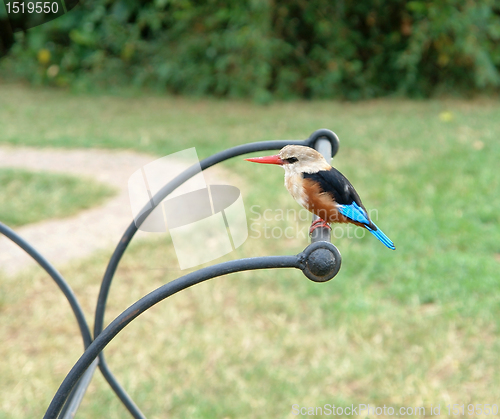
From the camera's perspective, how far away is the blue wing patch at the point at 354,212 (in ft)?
3.82

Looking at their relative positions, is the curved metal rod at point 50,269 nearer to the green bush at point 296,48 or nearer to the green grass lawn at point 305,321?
the green grass lawn at point 305,321

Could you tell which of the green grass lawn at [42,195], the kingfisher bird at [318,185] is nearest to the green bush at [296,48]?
the green grass lawn at [42,195]

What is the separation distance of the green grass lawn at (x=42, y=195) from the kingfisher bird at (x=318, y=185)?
304 centimetres

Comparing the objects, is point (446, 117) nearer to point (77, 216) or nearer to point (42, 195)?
point (77, 216)

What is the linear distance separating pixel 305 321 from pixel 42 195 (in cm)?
243

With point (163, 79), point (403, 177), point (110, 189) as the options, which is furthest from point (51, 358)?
point (163, 79)

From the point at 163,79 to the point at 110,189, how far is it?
158 inches

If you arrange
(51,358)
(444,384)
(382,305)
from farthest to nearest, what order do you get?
1. (382,305)
2. (51,358)
3. (444,384)

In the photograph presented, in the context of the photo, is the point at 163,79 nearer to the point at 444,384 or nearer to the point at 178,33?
the point at 178,33

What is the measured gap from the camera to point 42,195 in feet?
13.5

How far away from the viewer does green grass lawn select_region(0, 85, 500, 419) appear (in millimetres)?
2277

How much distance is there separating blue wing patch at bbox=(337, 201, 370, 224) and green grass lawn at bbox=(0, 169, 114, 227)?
3088mm

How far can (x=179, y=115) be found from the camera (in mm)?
6828

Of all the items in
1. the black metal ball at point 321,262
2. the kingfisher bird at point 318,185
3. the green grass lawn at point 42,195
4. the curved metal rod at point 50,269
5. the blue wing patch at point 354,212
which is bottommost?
the green grass lawn at point 42,195
